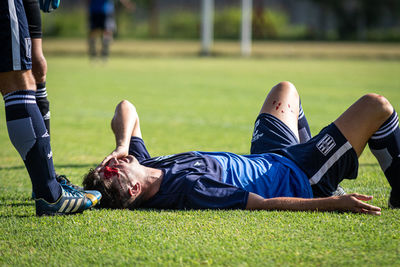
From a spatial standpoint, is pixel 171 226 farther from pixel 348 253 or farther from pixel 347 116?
pixel 347 116

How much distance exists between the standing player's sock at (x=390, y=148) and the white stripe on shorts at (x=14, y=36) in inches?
88.8

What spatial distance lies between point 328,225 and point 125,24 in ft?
134

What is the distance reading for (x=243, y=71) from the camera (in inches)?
776

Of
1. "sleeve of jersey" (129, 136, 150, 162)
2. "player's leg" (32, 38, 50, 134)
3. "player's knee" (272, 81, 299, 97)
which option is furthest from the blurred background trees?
"sleeve of jersey" (129, 136, 150, 162)

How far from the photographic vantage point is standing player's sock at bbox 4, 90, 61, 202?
3383 millimetres

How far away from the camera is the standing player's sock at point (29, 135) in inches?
133

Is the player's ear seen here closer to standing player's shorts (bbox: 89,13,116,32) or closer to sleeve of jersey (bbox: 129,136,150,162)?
sleeve of jersey (bbox: 129,136,150,162)

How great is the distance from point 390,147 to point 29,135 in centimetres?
224

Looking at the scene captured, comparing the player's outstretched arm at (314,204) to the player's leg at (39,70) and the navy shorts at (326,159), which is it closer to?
the navy shorts at (326,159)

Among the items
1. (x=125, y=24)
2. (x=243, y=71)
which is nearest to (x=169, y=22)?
(x=125, y=24)

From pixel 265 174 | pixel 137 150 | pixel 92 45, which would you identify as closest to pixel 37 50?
pixel 137 150

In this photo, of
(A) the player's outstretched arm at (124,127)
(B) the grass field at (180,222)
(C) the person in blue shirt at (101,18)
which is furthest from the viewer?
(C) the person in blue shirt at (101,18)

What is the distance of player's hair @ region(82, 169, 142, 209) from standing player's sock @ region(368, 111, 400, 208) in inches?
62.5

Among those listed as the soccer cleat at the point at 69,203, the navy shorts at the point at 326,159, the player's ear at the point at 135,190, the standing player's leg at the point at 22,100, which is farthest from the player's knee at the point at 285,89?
the standing player's leg at the point at 22,100
